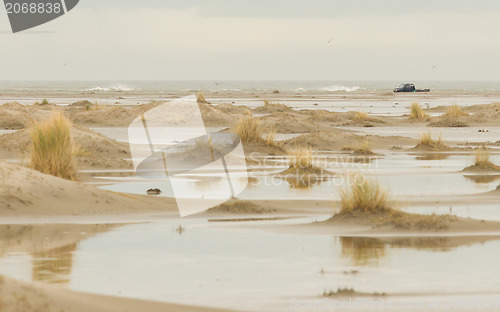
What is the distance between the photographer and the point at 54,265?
1184 centimetres

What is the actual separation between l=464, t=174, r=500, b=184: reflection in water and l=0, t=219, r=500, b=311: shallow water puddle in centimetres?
946

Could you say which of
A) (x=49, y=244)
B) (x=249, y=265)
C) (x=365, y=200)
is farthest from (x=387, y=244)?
(x=49, y=244)

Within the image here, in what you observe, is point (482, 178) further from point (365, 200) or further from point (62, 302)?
point (62, 302)

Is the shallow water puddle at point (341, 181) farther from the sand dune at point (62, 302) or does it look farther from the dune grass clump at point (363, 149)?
the sand dune at point (62, 302)

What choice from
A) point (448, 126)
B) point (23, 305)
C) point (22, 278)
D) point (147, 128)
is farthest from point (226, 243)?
point (448, 126)

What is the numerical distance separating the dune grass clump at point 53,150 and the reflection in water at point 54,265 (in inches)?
233

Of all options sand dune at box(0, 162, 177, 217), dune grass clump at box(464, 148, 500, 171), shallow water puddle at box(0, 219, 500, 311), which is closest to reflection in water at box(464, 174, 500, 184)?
dune grass clump at box(464, 148, 500, 171)

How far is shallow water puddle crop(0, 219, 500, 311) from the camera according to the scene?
1056cm

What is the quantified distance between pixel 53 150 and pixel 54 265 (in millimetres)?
7719

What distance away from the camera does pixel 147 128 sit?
49062mm

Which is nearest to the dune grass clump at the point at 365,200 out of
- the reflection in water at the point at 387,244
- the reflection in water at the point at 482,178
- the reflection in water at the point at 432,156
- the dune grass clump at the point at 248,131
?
the reflection in water at the point at 387,244

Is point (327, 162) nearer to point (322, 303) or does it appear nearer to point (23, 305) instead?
point (322, 303)

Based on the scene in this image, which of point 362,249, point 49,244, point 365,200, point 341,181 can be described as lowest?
point 341,181

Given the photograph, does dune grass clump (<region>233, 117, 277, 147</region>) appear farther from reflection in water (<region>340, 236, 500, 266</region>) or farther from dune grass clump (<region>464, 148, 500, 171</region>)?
reflection in water (<region>340, 236, 500, 266</region>)
